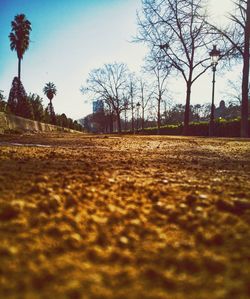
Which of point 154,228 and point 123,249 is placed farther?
point 154,228

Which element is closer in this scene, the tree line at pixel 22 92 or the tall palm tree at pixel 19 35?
the tree line at pixel 22 92

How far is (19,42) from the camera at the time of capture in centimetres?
4109

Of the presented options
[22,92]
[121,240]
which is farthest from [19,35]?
[121,240]

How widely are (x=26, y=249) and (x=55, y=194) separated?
0.59 meters

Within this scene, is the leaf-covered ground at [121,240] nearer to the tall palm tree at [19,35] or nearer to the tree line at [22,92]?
the tree line at [22,92]

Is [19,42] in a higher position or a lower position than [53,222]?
higher

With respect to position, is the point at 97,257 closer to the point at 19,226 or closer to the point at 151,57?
the point at 19,226

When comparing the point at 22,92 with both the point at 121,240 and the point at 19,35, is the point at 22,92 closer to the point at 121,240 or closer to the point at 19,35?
the point at 19,35

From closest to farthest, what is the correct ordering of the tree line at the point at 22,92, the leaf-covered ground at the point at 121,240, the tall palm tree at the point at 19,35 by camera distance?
the leaf-covered ground at the point at 121,240 < the tree line at the point at 22,92 < the tall palm tree at the point at 19,35

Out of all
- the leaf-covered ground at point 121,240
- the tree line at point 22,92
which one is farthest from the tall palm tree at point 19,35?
the leaf-covered ground at point 121,240

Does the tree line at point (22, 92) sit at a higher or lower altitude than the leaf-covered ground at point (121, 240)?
higher

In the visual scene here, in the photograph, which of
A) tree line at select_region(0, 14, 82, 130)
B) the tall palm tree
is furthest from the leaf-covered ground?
the tall palm tree

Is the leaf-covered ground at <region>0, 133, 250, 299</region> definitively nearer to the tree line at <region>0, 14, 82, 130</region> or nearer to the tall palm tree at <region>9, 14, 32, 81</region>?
the tree line at <region>0, 14, 82, 130</region>

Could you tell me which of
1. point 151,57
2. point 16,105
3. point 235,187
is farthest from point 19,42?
point 235,187
